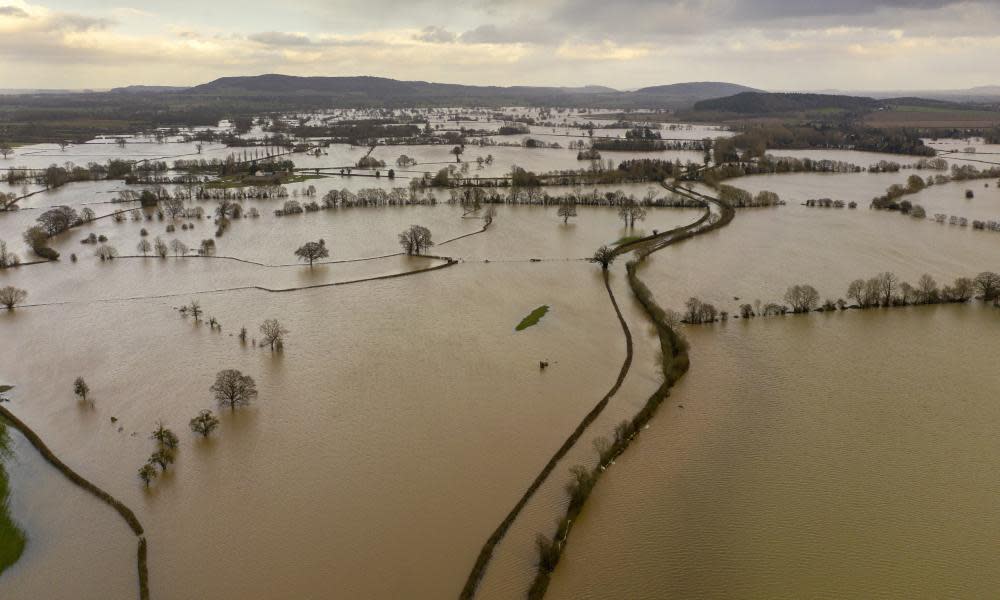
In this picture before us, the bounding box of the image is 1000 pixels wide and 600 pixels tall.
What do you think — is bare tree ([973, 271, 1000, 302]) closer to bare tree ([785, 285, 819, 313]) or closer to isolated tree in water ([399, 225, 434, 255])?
bare tree ([785, 285, 819, 313])

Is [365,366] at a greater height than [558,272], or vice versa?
[558,272]

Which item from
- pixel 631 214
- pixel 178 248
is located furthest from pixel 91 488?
pixel 631 214

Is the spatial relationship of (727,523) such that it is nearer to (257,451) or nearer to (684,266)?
(257,451)

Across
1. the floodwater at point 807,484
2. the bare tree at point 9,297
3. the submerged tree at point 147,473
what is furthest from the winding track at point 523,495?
the bare tree at point 9,297

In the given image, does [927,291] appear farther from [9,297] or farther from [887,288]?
[9,297]

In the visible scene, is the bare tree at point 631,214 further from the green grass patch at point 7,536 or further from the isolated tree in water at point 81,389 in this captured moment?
the green grass patch at point 7,536

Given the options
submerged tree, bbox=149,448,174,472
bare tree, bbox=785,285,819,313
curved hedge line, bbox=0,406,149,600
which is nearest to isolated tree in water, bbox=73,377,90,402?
curved hedge line, bbox=0,406,149,600

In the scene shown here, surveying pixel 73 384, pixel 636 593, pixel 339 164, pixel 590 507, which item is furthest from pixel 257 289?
pixel 339 164
